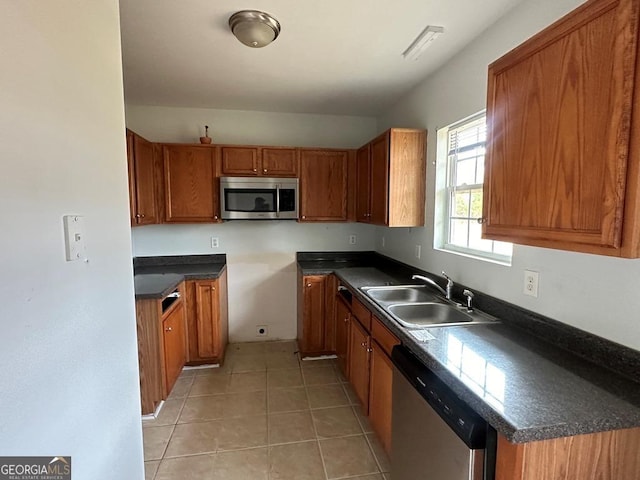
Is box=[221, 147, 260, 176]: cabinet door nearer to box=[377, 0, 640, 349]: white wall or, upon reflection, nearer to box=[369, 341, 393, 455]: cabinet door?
box=[377, 0, 640, 349]: white wall

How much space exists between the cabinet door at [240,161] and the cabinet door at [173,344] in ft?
4.39

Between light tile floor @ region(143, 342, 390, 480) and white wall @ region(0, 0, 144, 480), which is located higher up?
white wall @ region(0, 0, 144, 480)

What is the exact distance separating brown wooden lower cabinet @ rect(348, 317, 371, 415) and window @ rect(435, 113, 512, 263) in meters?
0.89

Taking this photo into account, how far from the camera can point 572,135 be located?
3.01ft

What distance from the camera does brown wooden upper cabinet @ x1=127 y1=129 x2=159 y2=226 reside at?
245 centimetres

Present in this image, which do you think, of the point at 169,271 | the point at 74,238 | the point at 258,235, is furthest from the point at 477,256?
the point at 169,271

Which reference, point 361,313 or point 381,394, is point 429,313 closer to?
point 361,313

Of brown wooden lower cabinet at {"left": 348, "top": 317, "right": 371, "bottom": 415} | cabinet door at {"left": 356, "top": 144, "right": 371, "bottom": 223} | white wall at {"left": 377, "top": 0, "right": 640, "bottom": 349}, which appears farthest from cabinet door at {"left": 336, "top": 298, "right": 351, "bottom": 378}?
cabinet door at {"left": 356, "top": 144, "right": 371, "bottom": 223}

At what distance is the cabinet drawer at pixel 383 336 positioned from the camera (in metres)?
1.65

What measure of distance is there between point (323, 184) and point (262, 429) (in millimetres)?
2207

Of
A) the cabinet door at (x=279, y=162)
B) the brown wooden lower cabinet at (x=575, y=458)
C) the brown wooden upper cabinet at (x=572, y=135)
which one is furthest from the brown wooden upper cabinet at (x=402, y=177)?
the brown wooden lower cabinet at (x=575, y=458)

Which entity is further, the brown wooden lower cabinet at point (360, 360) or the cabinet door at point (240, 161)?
the cabinet door at point (240, 161)

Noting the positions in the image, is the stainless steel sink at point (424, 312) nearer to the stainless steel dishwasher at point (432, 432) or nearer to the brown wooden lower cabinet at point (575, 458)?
the stainless steel dishwasher at point (432, 432)

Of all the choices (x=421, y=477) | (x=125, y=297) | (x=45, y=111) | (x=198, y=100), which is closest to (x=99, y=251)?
(x=125, y=297)
